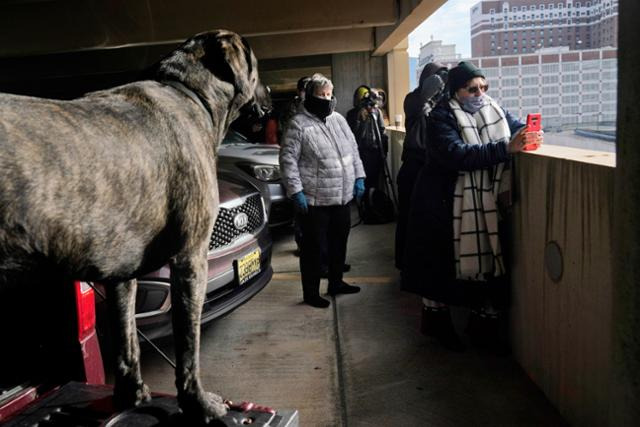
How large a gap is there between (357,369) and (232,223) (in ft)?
4.66

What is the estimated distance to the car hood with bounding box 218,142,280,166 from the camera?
750 centimetres

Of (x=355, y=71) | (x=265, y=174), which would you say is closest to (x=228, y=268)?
(x=265, y=174)

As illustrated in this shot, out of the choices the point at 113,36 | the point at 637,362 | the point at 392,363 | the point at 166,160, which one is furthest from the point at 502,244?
the point at 113,36

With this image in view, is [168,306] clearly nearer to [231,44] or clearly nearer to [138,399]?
[138,399]

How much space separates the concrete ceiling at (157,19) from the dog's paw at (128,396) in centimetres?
838

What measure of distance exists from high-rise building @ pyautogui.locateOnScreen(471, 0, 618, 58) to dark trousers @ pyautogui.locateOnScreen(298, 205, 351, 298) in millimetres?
1863

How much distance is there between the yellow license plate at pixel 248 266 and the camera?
4.20m

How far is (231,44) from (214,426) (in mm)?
1537

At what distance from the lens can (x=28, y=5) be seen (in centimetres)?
1038

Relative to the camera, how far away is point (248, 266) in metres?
4.32

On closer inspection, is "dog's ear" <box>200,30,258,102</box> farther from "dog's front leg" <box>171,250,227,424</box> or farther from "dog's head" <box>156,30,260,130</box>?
"dog's front leg" <box>171,250,227,424</box>

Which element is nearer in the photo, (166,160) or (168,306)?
(166,160)

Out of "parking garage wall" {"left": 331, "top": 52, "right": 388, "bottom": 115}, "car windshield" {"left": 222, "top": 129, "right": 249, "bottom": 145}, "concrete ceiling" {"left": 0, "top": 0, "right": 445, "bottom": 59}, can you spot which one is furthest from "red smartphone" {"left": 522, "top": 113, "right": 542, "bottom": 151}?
"parking garage wall" {"left": 331, "top": 52, "right": 388, "bottom": 115}

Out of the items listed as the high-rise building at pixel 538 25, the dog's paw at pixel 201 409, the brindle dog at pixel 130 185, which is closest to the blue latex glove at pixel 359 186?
the high-rise building at pixel 538 25
